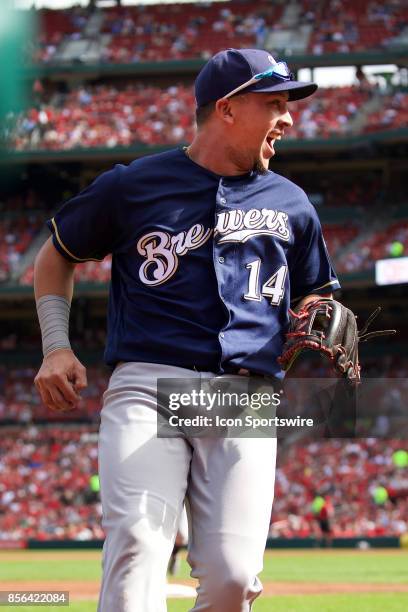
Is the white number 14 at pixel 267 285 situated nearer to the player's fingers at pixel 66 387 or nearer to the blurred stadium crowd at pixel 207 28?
the player's fingers at pixel 66 387

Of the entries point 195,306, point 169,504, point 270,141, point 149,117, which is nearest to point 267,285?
point 195,306

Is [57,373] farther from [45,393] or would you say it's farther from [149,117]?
[149,117]

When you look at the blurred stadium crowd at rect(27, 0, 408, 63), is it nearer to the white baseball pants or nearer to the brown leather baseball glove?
the brown leather baseball glove

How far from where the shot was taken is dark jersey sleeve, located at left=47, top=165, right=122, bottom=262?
3.47 metres

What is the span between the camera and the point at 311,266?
3.62 m

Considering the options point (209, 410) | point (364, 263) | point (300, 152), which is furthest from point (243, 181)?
point (300, 152)

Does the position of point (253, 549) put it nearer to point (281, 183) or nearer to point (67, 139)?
point (281, 183)

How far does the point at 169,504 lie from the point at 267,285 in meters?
0.72

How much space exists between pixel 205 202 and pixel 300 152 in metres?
26.5

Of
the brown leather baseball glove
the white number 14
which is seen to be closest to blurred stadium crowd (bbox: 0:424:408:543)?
the brown leather baseball glove

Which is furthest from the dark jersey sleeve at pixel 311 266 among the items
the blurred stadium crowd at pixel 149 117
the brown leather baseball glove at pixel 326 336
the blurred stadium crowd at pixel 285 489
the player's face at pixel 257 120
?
the blurred stadium crowd at pixel 149 117

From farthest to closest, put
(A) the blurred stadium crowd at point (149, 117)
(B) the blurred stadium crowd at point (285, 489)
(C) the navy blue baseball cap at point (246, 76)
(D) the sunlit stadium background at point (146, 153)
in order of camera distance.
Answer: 1. (A) the blurred stadium crowd at point (149, 117)
2. (D) the sunlit stadium background at point (146, 153)
3. (B) the blurred stadium crowd at point (285, 489)
4. (C) the navy blue baseball cap at point (246, 76)

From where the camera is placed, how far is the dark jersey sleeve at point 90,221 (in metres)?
3.47

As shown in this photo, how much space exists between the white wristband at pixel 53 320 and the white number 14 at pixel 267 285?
1.90 ft
